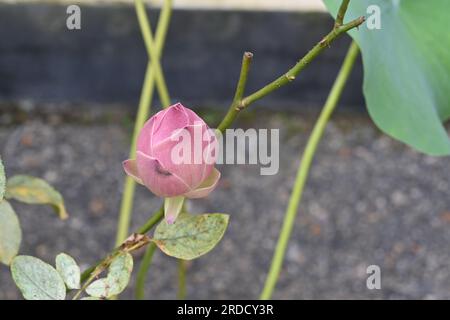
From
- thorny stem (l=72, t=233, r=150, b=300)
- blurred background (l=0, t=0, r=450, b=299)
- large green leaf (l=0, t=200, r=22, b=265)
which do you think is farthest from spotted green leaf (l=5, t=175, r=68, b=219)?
blurred background (l=0, t=0, r=450, b=299)

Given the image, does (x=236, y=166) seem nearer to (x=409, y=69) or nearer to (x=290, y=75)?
(x=409, y=69)

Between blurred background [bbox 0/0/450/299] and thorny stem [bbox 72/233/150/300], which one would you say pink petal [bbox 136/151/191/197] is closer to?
thorny stem [bbox 72/233/150/300]

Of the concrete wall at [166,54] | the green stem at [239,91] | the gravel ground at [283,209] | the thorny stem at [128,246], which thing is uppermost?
the concrete wall at [166,54]

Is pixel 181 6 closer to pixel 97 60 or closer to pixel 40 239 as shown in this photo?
pixel 97 60

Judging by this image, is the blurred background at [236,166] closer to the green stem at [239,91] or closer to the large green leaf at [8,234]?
the large green leaf at [8,234]

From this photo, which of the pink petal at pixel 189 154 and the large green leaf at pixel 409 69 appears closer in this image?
the pink petal at pixel 189 154

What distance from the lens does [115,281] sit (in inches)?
15.9

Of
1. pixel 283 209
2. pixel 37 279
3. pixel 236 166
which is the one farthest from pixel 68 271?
pixel 236 166

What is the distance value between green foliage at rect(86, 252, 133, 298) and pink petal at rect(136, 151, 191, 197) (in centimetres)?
4

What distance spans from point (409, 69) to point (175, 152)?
424 mm

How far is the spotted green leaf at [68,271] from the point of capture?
0.41 metres

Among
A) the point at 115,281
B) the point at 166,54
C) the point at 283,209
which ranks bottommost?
the point at 115,281

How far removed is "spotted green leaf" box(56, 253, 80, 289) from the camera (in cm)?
41

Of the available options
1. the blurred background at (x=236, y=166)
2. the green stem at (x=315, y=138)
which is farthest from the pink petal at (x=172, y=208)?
the blurred background at (x=236, y=166)
